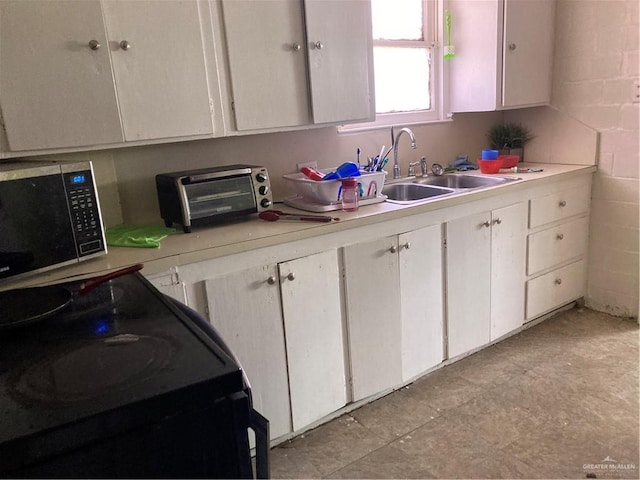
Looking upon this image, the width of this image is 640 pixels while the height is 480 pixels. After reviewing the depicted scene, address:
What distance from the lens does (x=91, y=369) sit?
0.87 m

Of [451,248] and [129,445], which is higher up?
[129,445]

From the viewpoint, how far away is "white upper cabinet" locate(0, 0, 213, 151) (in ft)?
5.36

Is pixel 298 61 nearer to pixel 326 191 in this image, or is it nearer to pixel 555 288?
pixel 326 191

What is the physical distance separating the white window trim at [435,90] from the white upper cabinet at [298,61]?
50 centimetres

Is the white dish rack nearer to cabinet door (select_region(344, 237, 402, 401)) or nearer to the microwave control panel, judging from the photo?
cabinet door (select_region(344, 237, 402, 401))

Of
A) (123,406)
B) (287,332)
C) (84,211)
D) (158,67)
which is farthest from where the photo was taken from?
(287,332)

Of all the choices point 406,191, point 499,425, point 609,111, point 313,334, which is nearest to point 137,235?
point 313,334

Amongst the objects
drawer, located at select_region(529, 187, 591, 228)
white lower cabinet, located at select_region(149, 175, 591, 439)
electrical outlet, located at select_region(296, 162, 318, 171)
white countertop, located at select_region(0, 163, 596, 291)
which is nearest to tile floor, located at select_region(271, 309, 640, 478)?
white lower cabinet, located at select_region(149, 175, 591, 439)

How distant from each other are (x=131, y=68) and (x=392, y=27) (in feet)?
5.30

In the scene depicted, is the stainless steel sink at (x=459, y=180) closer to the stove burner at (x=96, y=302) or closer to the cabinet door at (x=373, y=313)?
the cabinet door at (x=373, y=313)

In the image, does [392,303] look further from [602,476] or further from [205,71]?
[205,71]

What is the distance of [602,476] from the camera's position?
1.84 metres

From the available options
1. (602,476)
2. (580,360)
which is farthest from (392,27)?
(602,476)

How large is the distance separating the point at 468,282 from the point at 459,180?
2.26ft
